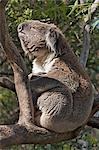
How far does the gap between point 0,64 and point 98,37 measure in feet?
2.88

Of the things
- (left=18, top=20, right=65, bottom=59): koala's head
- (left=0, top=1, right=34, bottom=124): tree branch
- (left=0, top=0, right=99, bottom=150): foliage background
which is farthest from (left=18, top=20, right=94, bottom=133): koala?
(left=0, top=0, right=99, bottom=150): foliage background

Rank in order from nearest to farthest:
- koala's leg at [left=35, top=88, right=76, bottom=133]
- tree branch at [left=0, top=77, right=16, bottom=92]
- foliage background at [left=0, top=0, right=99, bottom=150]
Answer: tree branch at [left=0, top=77, right=16, bottom=92] → koala's leg at [left=35, top=88, right=76, bottom=133] → foliage background at [left=0, top=0, right=99, bottom=150]

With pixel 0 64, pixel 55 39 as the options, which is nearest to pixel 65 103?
pixel 55 39

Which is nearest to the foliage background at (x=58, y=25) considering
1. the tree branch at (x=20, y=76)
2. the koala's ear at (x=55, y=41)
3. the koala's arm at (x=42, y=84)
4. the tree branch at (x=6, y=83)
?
the koala's ear at (x=55, y=41)

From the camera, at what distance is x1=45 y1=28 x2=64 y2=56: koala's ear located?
2.20 meters

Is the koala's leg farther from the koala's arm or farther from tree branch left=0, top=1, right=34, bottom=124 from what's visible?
tree branch left=0, top=1, right=34, bottom=124

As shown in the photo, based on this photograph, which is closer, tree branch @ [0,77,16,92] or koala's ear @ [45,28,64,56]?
tree branch @ [0,77,16,92]

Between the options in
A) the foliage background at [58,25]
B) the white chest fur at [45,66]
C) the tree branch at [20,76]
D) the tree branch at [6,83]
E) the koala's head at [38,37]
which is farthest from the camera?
the foliage background at [58,25]

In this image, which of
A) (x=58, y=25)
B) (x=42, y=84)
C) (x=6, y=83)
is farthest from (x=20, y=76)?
(x=58, y=25)

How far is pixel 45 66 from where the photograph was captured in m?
2.38

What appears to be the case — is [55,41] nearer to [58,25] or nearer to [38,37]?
[38,37]

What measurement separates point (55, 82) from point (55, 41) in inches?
9.9

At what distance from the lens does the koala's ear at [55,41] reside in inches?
86.5

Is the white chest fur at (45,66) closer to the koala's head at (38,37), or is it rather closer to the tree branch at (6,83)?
the koala's head at (38,37)
